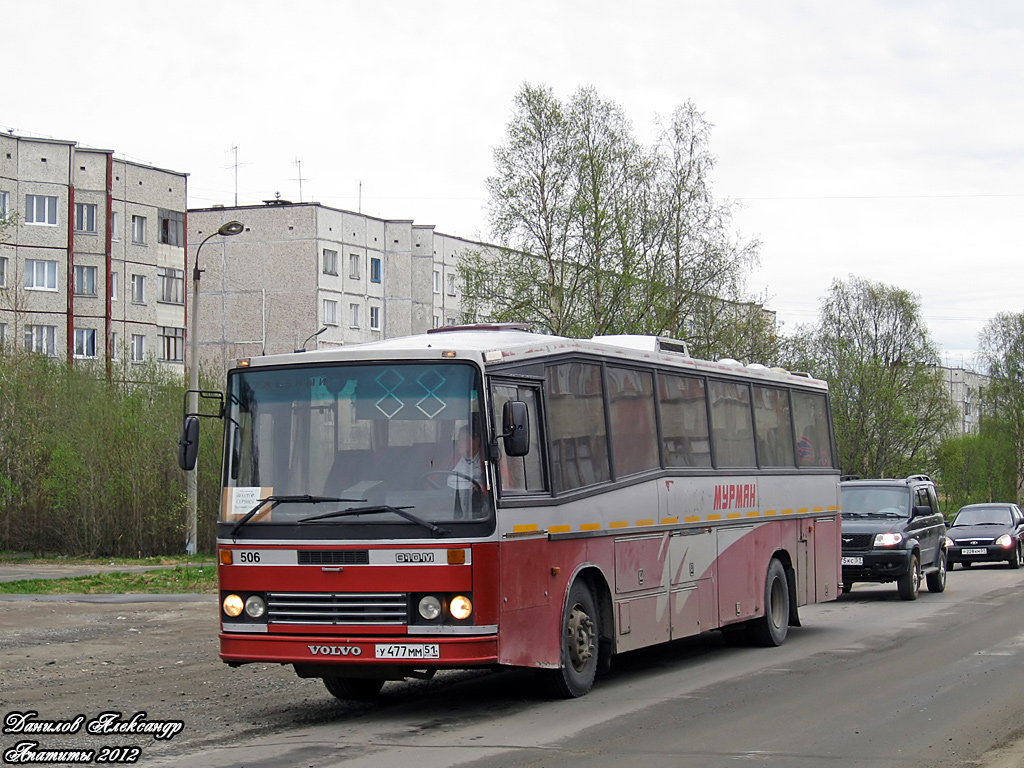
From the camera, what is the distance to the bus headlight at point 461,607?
31.4 ft

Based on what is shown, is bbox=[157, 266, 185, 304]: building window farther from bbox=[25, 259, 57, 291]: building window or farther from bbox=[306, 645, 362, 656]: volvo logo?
bbox=[306, 645, 362, 656]: volvo logo

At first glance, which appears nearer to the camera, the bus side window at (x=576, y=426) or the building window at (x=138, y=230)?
the bus side window at (x=576, y=426)

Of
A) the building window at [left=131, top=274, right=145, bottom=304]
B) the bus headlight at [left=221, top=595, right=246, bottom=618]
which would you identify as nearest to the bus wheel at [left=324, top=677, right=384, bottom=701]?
the bus headlight at [left=221, top=595, right=246, bottom=618]

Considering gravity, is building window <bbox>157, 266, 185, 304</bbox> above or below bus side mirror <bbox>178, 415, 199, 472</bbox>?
above

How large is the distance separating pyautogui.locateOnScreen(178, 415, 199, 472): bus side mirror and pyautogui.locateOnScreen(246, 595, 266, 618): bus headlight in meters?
1.11

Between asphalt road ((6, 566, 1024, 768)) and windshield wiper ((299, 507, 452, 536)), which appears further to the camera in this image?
windshield wiper ((299, 507, 452, 536))

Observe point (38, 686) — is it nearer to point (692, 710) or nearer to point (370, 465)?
point (370, 465)

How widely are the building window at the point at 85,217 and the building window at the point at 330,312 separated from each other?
49.7 feet

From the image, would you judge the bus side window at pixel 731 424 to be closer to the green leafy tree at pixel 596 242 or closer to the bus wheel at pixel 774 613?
the bus wheel at pixel 774 613

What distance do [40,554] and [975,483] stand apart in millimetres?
71637

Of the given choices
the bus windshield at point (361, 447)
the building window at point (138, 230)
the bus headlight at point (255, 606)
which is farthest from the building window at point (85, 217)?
the bus headlight at point (255, 606)

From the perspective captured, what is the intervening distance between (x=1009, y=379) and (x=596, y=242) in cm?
6045

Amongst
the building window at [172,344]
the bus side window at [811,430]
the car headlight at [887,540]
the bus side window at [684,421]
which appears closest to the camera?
the bus side window at [684,421]

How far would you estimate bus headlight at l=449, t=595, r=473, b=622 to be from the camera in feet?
31.4
